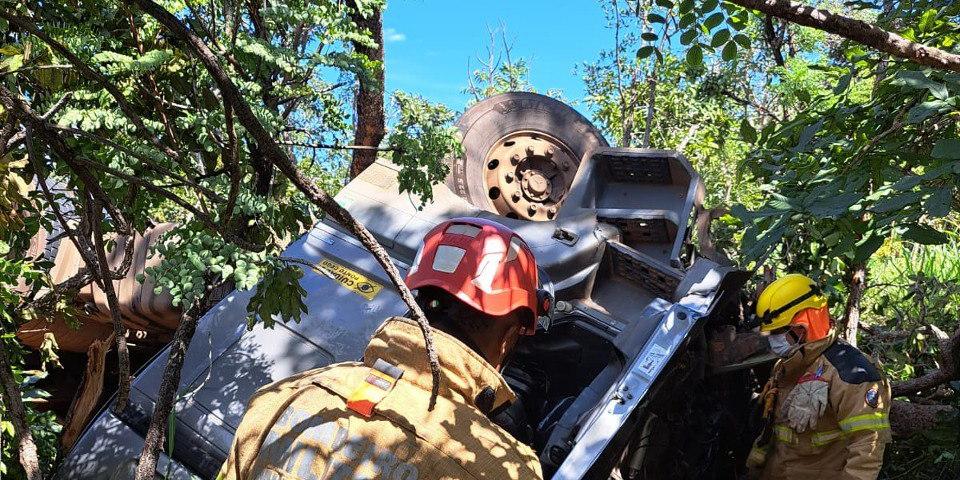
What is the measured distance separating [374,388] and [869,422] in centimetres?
254

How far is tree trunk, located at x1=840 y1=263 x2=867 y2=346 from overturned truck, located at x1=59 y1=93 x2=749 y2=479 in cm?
108

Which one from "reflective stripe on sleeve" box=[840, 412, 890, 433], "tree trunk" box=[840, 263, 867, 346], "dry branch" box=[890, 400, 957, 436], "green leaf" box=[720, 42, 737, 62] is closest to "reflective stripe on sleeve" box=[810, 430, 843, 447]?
"reflective stripe on sleeve" box=[840, 412, 890, 433]

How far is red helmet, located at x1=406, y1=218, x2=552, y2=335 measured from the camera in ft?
9.07

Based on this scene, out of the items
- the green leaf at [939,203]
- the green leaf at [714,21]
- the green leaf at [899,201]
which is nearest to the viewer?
the green leaf at [939,203]

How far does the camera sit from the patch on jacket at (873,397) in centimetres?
366

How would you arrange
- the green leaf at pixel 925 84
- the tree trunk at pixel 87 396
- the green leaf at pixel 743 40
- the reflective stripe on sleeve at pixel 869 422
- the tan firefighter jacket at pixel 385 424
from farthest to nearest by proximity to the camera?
the tree trunk at pixel 87 396 < the reflective stripe on sleeve at pixel 869 422 < the green leaf at pixel 743 40 < the green leaf at pixel 925 84 < the tan firefighter jacket at pixel 385 424

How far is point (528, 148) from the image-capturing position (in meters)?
5.25

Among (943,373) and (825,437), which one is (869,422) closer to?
(825,437)

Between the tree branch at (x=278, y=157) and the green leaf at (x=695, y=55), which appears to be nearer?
the tree branch at (x=278, y=157)

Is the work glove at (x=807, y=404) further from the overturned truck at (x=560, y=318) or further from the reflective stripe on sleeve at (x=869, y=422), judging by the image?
the overturned truck at (x=560, y=318)

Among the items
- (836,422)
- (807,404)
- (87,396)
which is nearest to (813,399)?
(807,404)

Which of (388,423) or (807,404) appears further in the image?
(807,404)

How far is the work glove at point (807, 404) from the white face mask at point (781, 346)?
0.55ft

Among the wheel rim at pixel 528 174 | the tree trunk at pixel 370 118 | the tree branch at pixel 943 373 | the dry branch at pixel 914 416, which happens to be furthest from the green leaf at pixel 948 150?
the tree trunk at pixel 370 118
